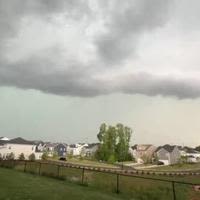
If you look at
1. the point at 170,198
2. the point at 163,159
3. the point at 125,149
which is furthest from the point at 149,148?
the point at 170,198

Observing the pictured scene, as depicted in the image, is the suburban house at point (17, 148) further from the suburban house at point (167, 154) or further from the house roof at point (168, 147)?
the house roof at point (168, 147)

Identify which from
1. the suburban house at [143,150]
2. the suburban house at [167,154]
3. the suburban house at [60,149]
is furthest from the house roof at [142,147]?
the suburban house at [60,149]

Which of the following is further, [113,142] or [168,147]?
[168,147]

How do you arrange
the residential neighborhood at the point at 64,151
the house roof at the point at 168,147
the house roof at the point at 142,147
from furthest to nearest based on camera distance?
the house roof at the point at 142,147 < the house roof at the point at 168,147 < the residential neighborhood at the point at 64,151

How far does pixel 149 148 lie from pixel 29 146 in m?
67.3

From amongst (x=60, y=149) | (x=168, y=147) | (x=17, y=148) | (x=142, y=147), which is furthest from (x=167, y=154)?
(x=17, y=148)

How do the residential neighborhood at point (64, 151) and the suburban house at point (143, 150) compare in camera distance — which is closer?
the residential neighborhood at point (64, 151)

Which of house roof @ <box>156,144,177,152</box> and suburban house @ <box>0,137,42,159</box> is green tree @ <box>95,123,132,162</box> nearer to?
suburban house @ <box>0,137,42,159</box>

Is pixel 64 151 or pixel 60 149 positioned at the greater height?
pixel 60 149

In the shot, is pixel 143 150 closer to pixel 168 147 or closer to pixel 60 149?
Result: pixel 168 147

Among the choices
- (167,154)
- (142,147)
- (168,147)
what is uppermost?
(142,147)

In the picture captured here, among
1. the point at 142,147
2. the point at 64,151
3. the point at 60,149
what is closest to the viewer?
the point at 64,151

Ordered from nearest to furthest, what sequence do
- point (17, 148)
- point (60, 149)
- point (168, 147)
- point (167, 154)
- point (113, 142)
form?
point (113, 142) < point (17, 148) < point (167, 154) < point (168, 147) < point (60, 149)

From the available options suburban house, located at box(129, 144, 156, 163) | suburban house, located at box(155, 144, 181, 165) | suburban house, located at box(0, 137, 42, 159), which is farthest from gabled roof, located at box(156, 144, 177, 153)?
suburban house, located at box(0, 137, 42, 159)
